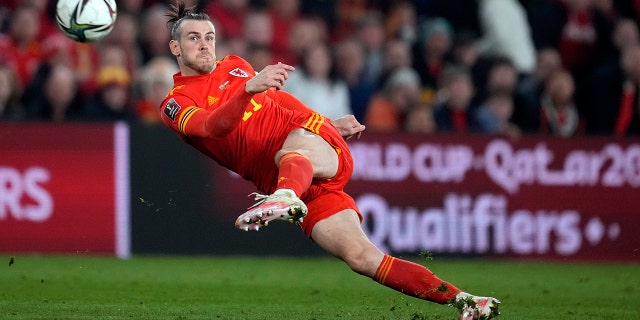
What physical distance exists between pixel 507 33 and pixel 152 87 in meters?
5.11

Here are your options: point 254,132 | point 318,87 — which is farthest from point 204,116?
point 318,87

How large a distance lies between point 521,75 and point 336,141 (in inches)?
311

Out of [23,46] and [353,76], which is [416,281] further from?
[23,46]

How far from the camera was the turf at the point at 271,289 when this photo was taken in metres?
8.73

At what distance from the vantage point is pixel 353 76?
14.7 metres

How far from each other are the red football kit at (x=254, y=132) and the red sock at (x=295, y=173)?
0.99 ft

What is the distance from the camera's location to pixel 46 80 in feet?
44.0

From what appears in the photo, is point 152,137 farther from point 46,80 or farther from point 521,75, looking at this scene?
point 521,75

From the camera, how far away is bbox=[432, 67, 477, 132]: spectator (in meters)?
14.3

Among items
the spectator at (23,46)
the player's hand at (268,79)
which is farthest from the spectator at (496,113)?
the player's hand at (268,79)

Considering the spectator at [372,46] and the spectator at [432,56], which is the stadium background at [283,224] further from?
the spectator at [372,46]

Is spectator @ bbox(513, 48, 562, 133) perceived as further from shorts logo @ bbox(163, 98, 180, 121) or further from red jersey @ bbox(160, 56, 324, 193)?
shorts logo @ bbox(163, 98, 180, 121)

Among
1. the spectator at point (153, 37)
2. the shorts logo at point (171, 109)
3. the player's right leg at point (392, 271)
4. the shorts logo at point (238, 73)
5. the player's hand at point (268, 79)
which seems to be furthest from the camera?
the spectator at point (153, 37)

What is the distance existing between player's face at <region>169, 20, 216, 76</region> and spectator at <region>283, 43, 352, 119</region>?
6.05 m
